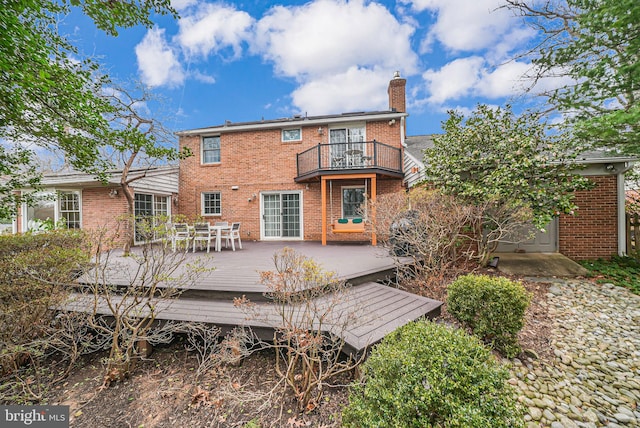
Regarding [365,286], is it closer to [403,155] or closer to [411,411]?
[411,411]

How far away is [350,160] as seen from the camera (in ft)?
31.6

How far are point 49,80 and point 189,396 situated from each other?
4082 millimetres

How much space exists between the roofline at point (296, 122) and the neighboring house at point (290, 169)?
4 centimetres

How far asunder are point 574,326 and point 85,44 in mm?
10142

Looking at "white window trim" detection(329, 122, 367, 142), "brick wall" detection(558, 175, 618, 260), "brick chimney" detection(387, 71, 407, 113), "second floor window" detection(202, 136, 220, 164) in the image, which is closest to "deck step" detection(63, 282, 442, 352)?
"brick wall" detection(558, 175, 618, 260)

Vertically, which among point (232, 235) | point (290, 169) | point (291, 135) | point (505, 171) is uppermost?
point (291, 135)

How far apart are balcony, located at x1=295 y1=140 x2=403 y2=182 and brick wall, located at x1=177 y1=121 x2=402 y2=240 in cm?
57

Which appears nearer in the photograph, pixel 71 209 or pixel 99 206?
pixel 99 206

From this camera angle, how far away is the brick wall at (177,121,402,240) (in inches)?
410

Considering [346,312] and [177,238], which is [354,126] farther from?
[346,312]

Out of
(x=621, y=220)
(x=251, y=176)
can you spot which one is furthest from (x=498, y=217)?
(x=251, y=176)

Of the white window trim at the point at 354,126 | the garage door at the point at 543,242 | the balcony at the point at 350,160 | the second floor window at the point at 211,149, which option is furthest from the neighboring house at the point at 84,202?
the garage door at the point at 543,242

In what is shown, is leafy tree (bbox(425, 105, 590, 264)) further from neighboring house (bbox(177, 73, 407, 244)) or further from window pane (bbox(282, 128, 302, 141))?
window pane (bbox(282, 128, 302, 141))

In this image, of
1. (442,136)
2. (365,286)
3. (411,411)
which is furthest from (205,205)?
(411,411)
